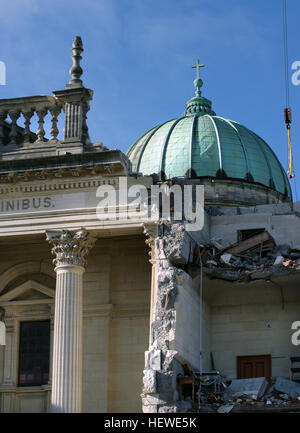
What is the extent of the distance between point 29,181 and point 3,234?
83.0 inches

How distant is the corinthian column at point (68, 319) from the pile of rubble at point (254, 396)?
4318 millimetres

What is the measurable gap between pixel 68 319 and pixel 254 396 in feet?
21.9

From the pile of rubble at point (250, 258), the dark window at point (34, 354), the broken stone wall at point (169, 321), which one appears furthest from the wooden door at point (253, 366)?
the dark window at point (34, 354)

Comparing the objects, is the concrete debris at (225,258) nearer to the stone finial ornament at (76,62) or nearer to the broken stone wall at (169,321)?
the broken stone wall at (169,321)

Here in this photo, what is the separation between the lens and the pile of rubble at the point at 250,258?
3503 centimetres

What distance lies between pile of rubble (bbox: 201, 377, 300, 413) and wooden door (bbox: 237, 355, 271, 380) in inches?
65.1

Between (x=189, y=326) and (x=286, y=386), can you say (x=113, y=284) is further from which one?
(x=286, y=386)

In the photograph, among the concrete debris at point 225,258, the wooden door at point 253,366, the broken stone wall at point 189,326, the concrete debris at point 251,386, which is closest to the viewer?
the broken stone wall at point 189,326

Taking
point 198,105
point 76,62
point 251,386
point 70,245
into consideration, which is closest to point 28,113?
point 76,62

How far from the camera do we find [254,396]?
33.0 metres

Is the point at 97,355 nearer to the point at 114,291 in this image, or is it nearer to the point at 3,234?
the point at 114,291

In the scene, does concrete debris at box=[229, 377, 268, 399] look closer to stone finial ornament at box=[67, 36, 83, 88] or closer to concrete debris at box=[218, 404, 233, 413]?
concrete debris at box=[218, 404, 233, 413]

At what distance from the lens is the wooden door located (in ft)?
120

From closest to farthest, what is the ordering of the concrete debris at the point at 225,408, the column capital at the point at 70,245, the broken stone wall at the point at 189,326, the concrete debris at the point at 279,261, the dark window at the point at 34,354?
1. the concrete debris at the point at 225,408
2. the broken stone wall at the point at 189,326
3. the column capital at the point at 70,245
4. the concrete debris at the point at 279,261
5. the dark window at the point at 34,354
